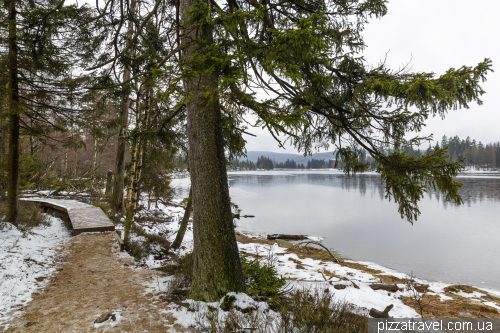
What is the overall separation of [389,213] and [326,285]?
18.5 meters

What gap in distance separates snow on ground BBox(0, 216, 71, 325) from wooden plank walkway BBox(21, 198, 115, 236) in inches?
44.7

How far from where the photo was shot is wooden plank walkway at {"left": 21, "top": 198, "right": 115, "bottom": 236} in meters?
7.95

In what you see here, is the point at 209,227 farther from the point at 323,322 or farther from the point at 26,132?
the point at 26,132

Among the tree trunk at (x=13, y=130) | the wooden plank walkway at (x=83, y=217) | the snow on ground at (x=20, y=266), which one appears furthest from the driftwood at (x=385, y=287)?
the tree trunk at (x=13, y=130)

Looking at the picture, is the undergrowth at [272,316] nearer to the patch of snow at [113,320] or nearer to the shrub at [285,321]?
the shrub at [285,321]

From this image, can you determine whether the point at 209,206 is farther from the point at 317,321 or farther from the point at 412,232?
the point at 412,232

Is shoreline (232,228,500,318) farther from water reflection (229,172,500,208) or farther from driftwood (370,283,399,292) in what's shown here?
water reflection (229,172,500,208)

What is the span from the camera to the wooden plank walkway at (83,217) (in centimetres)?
795

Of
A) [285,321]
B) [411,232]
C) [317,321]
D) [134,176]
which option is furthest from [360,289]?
[411,232]

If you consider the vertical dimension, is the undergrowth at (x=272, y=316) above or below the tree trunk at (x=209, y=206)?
below

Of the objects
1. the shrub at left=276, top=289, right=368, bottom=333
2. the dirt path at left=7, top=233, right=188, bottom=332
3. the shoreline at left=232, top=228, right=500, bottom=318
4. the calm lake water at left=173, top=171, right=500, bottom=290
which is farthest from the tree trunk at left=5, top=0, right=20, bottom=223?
the calm lake water at left=173, top=171, right=500, bottom=290

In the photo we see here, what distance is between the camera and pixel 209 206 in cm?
367

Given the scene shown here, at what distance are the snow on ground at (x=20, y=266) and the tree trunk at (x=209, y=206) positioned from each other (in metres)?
2.56

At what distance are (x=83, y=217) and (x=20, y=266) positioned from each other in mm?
4510
